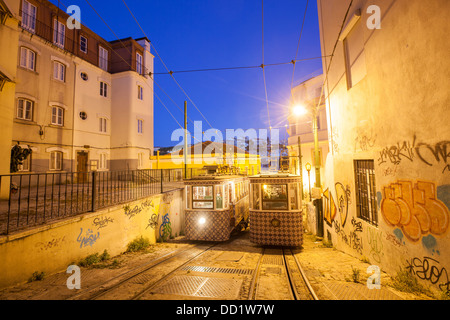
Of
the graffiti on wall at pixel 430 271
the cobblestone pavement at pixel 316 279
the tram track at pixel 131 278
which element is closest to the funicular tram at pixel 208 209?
the tram track at pixel 131 278

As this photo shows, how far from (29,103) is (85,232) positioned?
1266 centimetres

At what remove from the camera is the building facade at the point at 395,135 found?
3213 mm

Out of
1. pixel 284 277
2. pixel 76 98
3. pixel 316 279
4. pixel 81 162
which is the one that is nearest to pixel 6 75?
pixel 76 98

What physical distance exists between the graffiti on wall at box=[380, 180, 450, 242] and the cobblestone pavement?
1.12 metres

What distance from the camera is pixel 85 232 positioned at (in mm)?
5566

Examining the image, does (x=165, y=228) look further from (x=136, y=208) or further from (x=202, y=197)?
(x=202, y=197)

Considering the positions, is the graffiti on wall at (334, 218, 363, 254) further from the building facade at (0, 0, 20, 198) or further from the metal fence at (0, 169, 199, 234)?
the building facade at (0, 0, 20, 198)

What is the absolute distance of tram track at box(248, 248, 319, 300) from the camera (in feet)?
13.4

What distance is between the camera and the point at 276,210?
7.65 meters

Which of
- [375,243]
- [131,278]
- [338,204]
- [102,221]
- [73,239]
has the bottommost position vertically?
[131,278]

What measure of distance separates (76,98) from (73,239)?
14601mm

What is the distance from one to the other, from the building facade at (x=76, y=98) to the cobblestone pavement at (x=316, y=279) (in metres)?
10.9
